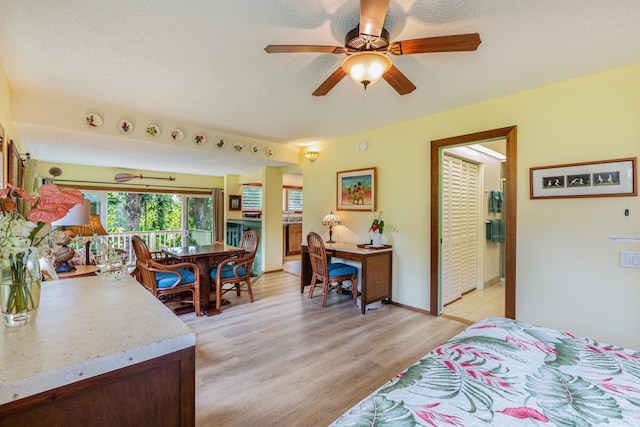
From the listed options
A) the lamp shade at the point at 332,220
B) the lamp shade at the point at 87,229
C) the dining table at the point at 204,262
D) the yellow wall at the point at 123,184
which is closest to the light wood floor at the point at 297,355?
the dining table at the point at 204,262

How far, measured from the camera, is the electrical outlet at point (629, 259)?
7.51ft

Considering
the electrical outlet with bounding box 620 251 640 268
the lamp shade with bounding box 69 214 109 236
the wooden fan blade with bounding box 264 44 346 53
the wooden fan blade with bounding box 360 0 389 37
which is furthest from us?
the lamp shade with bounding box 69 214 109 236

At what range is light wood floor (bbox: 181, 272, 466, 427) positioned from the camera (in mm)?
1878

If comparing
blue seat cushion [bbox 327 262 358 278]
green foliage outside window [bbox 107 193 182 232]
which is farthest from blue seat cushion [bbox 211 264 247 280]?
green foliage outside window [bbox 107 193 182 232]

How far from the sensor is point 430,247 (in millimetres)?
3514

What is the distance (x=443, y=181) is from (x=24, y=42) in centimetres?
402

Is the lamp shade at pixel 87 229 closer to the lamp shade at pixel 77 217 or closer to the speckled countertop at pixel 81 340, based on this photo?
the lamp shade at pixel 77 217

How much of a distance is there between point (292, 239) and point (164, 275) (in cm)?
420

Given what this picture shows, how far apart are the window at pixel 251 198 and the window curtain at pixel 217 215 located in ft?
1.81

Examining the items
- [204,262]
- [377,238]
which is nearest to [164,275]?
[204,262]

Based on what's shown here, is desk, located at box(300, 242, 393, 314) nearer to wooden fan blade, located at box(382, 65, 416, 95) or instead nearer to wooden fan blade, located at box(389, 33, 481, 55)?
wooden fan blade, located at box(382, 65, 416, 95)

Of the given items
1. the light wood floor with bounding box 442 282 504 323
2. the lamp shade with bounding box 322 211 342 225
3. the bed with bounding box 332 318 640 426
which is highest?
the lamp shade with bounding box 322 211 342 225

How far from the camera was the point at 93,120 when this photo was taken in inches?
124

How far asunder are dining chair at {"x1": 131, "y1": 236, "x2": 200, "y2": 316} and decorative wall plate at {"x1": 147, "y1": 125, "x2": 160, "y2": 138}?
1.27 metres
